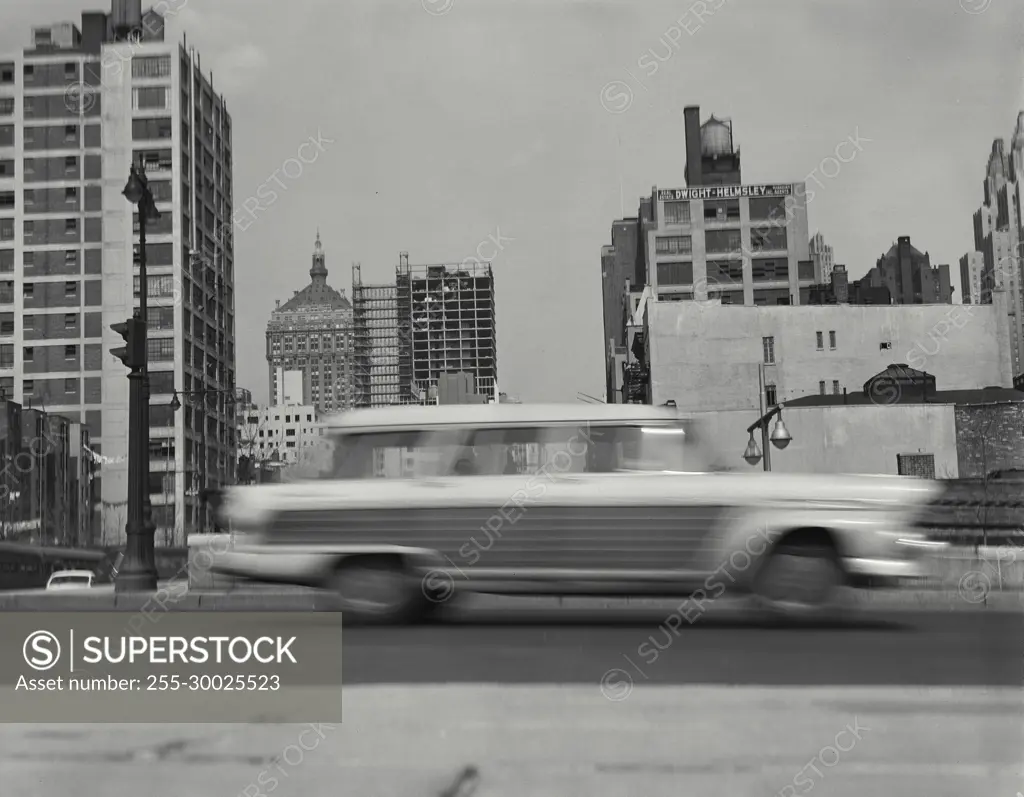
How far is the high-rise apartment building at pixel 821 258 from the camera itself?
78269 millimetres

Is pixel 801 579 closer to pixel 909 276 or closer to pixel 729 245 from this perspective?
pixel 909 276

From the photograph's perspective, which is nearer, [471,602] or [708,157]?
[471,602]

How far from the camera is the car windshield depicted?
8.39 metres

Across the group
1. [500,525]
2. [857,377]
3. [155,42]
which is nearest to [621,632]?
[500,525]

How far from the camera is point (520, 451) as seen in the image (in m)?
8.55

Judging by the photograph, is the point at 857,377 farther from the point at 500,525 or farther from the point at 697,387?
the point at 500,525

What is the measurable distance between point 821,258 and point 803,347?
141 ft

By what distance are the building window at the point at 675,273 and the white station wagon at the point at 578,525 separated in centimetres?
7102

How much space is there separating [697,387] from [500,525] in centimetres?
3038

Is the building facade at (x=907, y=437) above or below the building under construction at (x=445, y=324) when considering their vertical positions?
below

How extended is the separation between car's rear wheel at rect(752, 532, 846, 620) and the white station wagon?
0.01m

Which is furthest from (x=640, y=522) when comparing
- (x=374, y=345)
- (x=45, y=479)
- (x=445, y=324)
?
(x=45, y=479)

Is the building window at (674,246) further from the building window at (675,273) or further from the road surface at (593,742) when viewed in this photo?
the road surface at (593,742)

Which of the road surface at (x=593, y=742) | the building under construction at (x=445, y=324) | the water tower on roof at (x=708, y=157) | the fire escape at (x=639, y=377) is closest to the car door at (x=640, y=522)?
the road surface at (x=593, y=742)
